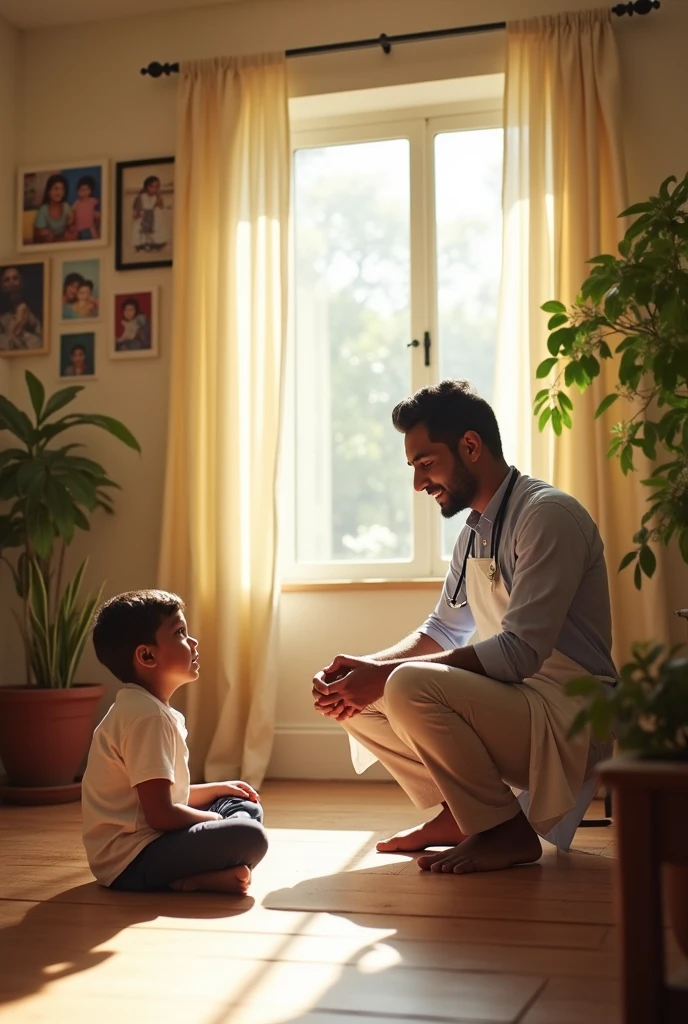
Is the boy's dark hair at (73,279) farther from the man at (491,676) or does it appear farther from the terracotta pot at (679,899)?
the terracotta pot at (679,899)

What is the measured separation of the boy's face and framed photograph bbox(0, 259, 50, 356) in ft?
7.76

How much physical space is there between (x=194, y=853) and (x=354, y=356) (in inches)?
97.3

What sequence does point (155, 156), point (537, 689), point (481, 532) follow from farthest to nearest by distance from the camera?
point (155, 156)
point (481, 532)
point (537, 689)

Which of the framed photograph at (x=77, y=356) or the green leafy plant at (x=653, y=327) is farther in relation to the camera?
the framed photograph at (x=77, y=356)

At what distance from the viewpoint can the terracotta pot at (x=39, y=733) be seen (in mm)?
3760

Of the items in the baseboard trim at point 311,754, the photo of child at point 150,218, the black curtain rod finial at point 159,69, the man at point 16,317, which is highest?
the black curtain rod finial at point 159,69

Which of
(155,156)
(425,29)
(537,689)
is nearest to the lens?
(537,689)

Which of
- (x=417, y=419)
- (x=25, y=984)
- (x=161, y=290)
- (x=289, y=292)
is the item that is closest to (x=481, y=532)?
(x=417, y=419)

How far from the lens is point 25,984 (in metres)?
1.70

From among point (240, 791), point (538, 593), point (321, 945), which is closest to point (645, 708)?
point (321, 945)

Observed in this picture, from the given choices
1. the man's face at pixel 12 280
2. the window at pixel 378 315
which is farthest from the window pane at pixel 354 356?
the man's face at pixel 12 280

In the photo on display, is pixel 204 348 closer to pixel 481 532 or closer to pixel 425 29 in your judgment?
pixel 425 29

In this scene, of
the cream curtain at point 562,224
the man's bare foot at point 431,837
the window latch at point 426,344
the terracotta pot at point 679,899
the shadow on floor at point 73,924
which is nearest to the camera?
the terracotta pot at point 679,899

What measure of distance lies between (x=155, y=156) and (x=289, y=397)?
1070 millimetres
